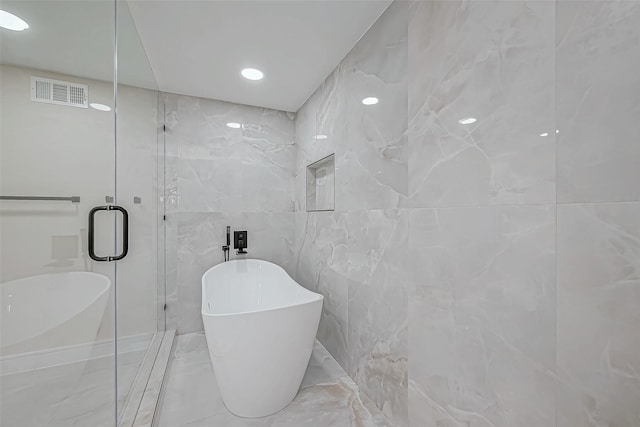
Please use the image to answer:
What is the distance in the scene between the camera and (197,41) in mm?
2033

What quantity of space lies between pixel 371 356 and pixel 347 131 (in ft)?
5.22

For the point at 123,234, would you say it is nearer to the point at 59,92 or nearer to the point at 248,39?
the point at 59,92

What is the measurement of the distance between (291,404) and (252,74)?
8.45ft

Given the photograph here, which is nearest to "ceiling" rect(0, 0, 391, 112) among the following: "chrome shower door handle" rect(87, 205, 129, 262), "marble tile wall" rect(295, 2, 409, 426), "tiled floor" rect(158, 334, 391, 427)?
"marble tile wall" rect(295, 2, 409, 426)

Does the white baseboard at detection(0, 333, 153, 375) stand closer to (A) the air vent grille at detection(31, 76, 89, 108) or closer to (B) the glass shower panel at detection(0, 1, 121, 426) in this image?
(B) the glass shower panel at detection(0, 1, 121, 426)

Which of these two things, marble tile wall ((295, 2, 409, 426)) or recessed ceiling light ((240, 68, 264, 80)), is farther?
recessed ceiling light ((240, 68, 264, 80))

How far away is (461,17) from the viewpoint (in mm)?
1196

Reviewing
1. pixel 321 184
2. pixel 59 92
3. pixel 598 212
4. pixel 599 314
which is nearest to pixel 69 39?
pixel 59 92

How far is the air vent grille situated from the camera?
0.90 metres

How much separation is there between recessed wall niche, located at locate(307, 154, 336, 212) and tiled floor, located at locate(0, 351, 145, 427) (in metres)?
1.86

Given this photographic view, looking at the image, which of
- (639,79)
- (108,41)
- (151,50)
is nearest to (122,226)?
(108,41)

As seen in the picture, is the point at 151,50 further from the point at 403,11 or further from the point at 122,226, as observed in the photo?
the point at 403,11

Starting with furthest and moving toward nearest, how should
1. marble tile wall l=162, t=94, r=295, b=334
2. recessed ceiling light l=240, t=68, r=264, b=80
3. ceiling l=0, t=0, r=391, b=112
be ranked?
marble tile wall l=162, t=94, r=295, b=334, recessed ceiling light l=240, t=68, r=264, b=80, ceiling l=0, t=0, r=391, b=112

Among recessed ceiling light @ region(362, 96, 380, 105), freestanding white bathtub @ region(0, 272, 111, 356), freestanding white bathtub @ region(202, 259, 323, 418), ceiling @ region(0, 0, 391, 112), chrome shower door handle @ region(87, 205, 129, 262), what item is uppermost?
ceiling @ region(0, 0, 391, 112)
